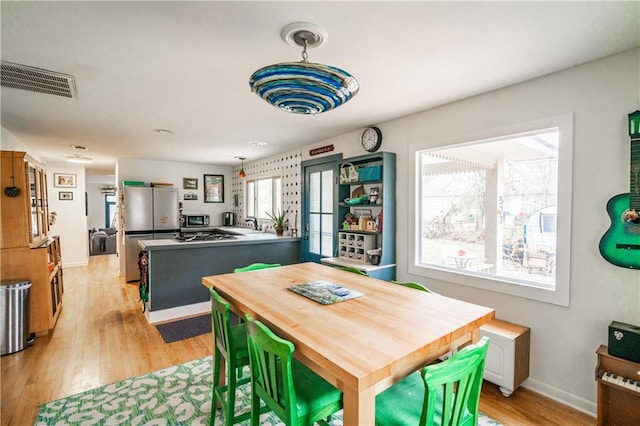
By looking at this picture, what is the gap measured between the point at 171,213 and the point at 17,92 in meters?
3.57

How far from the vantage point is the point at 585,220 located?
2020 mm

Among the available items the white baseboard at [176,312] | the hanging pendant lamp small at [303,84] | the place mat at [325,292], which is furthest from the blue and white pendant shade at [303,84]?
the white baseboard at [176,312]

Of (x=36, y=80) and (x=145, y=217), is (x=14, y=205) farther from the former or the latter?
(x=145, y=217)

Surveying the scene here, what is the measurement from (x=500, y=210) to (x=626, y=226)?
198 centimetres

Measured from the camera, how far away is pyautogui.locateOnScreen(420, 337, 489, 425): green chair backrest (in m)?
0.99

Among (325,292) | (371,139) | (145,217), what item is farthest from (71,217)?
(325,292)

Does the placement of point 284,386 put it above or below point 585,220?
below

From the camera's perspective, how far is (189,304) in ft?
12.7

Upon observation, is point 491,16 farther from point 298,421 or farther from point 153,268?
point 153,268

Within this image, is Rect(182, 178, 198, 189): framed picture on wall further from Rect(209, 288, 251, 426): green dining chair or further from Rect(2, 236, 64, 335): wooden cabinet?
Rect(209, 288, 251, 426): green dining chair

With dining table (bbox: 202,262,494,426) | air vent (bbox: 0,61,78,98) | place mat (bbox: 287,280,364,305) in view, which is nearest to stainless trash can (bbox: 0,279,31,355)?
air vent (bbox: 0,61,78,98)

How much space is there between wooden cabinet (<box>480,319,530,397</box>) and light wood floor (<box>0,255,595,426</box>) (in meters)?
0.12

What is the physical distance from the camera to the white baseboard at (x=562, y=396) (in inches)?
78.8

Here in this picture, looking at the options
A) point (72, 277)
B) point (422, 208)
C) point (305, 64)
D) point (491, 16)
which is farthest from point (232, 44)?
point (72, 277)
